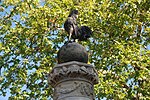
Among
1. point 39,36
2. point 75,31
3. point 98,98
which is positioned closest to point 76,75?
point 75,31

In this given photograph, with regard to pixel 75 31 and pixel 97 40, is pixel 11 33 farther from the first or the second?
pixel 75 31

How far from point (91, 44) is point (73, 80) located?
1088 cm

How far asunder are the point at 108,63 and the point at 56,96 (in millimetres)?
10063

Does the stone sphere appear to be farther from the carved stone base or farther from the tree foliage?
the tree foliage

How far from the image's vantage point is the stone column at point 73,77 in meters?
7.02

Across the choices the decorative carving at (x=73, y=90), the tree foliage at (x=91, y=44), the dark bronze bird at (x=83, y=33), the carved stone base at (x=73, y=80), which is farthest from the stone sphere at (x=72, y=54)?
the tree foliage at (x=91, y=44)

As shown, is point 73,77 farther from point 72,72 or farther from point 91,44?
point 91,44

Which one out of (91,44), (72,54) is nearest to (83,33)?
(72,54)

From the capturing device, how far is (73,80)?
7137mm

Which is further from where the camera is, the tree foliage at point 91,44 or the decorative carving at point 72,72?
the tree foliage at point 91,44

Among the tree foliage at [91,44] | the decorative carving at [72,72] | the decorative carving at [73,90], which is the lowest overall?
the decorative carving at [73,90]

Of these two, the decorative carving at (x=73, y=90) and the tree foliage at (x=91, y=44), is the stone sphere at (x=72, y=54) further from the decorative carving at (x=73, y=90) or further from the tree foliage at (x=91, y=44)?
the tree foliage at (x=91, y=44)

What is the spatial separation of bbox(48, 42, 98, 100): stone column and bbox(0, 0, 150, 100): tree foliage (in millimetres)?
8564

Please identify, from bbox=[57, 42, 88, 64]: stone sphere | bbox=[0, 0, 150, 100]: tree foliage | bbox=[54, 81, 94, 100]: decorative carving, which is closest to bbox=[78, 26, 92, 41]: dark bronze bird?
bbox=[57, 42, 88, 64]: stone sphere
